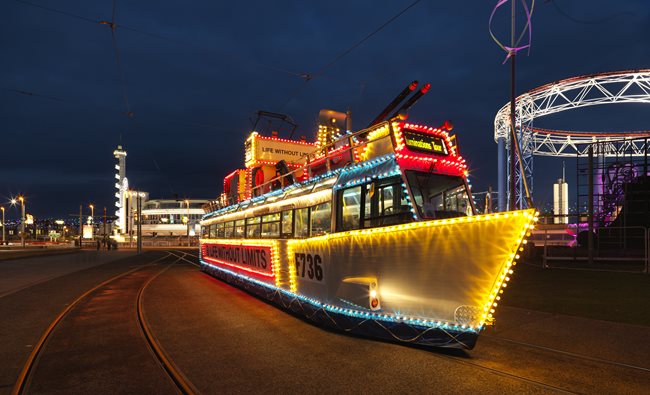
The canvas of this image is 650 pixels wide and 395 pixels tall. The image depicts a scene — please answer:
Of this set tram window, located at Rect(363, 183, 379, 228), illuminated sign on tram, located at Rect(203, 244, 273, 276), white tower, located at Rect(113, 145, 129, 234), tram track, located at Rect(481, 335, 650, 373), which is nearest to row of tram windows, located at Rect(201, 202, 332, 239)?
illuminated sign on tram, located at Rect(203, 244, 273, 276)

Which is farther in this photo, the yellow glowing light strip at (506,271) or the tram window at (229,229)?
the tram window at (229,229)

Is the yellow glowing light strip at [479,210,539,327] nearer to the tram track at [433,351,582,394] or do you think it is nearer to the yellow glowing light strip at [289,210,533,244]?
the yellow glowing light strip at [289,210,533,244]

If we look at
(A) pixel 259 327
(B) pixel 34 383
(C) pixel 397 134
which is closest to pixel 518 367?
(C) pixel 397 134

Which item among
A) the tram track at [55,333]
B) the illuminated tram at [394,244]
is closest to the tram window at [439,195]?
the illuminated tram at [394,244]

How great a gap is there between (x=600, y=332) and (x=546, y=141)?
209ft

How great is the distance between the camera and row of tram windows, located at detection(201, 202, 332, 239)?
8.33 metres

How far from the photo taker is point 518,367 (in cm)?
570

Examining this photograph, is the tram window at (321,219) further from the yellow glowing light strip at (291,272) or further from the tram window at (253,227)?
the tram window at (253,227)

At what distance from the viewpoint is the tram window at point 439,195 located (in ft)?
22.1

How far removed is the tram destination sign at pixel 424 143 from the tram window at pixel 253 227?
6.27 metres

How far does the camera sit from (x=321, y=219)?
27.5 feet

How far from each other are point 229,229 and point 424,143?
10485mm

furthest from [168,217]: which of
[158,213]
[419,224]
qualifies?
[419,224]

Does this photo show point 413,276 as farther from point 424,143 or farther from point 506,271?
point 424,143
